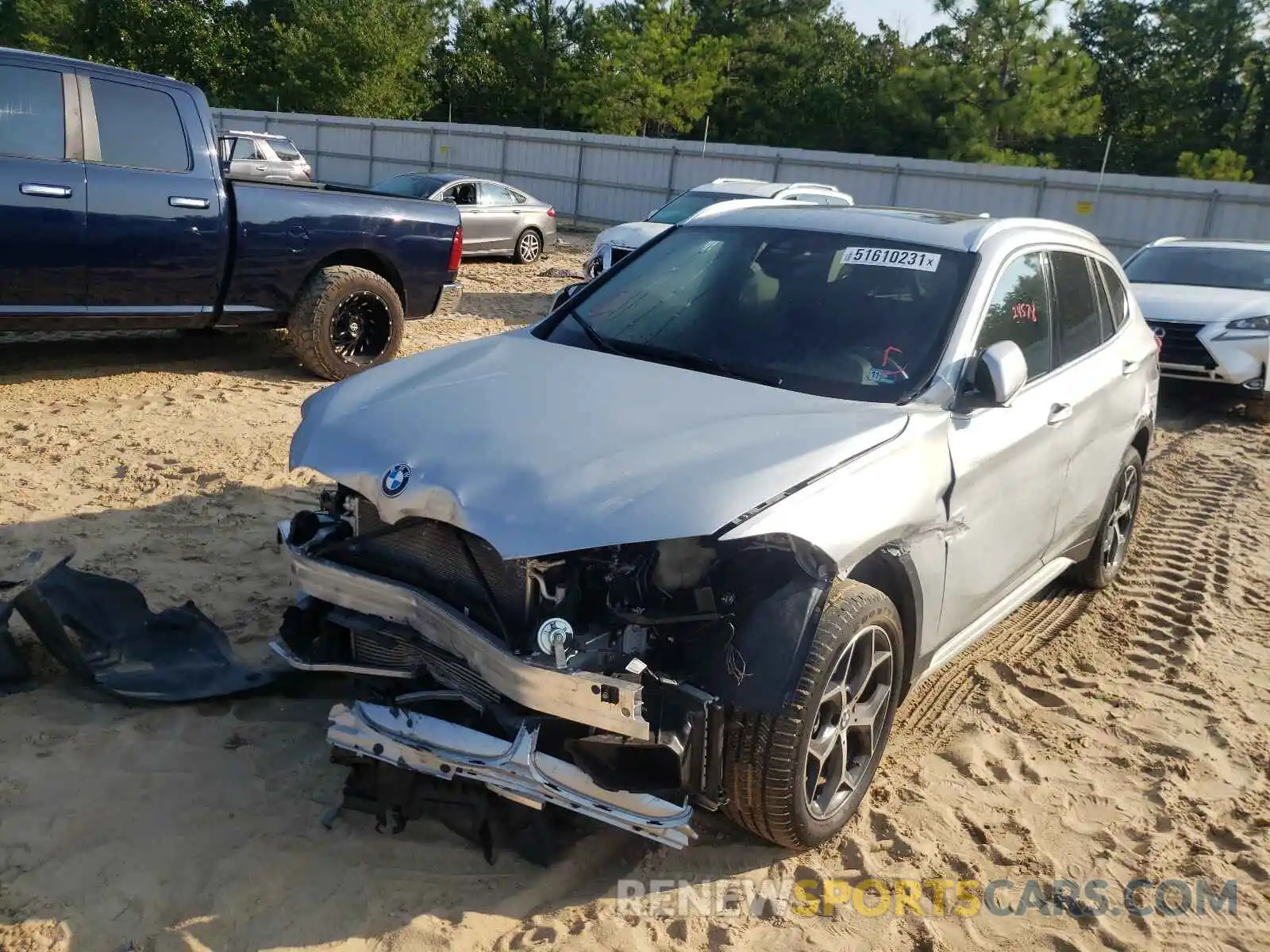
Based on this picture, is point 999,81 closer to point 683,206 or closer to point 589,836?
point 683,206

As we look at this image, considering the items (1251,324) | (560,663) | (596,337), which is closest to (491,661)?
(560,663)

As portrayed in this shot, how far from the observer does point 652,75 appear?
3766 centimetres

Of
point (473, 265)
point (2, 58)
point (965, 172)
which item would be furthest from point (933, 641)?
point (965, 172)

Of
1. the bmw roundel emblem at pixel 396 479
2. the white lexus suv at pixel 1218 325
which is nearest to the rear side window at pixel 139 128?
the bmw roundel emblem at pixel 396 479

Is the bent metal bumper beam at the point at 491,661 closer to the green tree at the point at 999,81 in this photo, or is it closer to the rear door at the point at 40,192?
the rear door at the point at 40,192

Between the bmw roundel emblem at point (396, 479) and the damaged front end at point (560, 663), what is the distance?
0.55 ft

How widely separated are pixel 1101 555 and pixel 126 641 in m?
4.37

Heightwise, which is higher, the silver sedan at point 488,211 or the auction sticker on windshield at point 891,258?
the auction sticker on windshield at point 891,258

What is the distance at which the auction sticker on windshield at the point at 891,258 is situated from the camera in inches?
159

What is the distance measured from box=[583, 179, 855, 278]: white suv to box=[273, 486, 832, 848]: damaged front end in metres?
8.79

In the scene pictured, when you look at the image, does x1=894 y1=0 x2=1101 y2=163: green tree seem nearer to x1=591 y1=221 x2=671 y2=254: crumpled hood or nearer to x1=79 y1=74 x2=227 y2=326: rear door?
x1=591 y1=221 x2=671 y2=254: crumpled hood

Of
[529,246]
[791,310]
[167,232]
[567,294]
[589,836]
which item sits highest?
[791,310]

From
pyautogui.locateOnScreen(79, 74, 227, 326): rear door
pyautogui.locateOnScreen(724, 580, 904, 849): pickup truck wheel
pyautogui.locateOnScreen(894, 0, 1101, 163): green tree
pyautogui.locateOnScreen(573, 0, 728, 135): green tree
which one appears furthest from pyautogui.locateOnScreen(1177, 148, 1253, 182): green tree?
pyautogui.locateOnScreen(724, 580, 904, 849): pickup truck wheel

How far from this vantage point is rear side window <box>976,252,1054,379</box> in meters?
4.00
